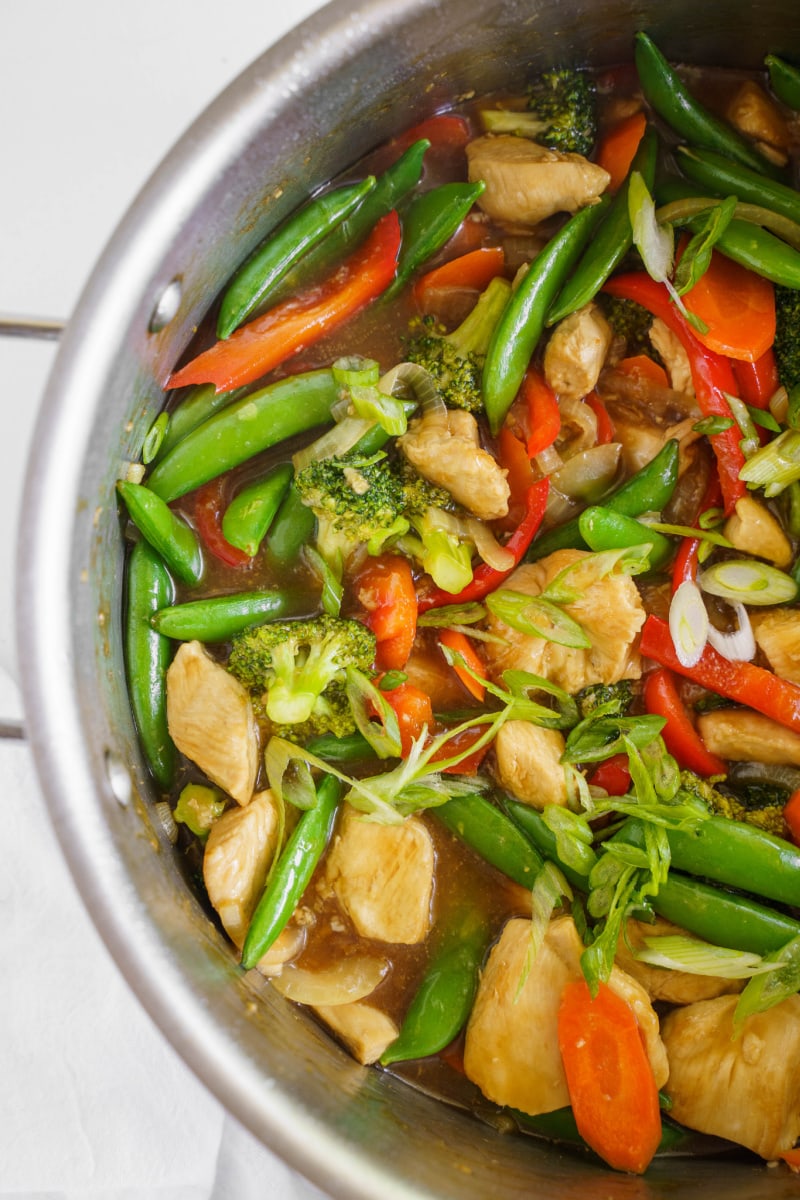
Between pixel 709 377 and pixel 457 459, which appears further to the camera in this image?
pixel 709 377

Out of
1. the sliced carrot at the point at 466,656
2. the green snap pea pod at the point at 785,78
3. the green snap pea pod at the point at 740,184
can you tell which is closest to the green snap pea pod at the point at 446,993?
the sliced carrot at the point at 466,656

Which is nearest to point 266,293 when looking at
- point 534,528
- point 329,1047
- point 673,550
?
point 534,528

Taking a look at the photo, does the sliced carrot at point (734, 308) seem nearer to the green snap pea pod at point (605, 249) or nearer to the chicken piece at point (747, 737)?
the green snap pea pod at point (605, 249)

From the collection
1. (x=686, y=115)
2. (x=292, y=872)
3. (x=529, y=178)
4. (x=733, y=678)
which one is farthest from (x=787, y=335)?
(x=292, y=872)

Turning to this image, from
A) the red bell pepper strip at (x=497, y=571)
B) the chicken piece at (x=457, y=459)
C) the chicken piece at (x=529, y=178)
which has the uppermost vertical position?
the chicken piece at (x=529, y=178)

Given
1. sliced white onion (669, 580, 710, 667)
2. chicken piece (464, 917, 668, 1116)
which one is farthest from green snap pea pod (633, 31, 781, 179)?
chicken piece (464, 917, 668, 1116)

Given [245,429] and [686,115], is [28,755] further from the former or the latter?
[686,115]
